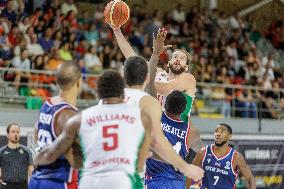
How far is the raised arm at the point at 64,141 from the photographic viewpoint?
4762 millimetres

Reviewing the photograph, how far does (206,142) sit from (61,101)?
884 centimetres

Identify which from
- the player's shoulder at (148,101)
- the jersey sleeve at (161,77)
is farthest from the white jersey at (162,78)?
the player's shoulder at (148,101)

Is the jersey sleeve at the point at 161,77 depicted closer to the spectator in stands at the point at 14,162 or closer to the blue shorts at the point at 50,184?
the blue shorts at the point at 50,184

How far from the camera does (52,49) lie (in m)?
14.5

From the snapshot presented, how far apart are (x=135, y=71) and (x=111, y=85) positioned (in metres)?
0.55

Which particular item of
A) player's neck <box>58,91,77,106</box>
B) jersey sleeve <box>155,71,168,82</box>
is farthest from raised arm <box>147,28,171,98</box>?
player's neck <box>58,91,77,106</box>

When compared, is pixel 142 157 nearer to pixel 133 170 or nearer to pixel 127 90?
pixel 133 170

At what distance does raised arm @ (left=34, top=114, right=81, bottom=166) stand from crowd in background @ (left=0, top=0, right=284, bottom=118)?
7939mm

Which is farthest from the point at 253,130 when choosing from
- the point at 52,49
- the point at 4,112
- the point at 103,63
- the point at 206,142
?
the point at 4,112

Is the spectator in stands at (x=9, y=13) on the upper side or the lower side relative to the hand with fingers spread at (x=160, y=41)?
upper

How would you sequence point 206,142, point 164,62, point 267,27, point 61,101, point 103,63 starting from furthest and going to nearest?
point 267,27, point 164,62, point 103,63, point 206,142, point 61,101

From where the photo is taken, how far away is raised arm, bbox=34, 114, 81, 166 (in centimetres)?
476

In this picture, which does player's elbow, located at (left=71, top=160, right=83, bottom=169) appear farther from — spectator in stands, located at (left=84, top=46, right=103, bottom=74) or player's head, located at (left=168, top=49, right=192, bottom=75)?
spectator in stands, located at (left=84, top=46, right=103, bottom=74)

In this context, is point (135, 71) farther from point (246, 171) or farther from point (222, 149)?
point (222, 149)
